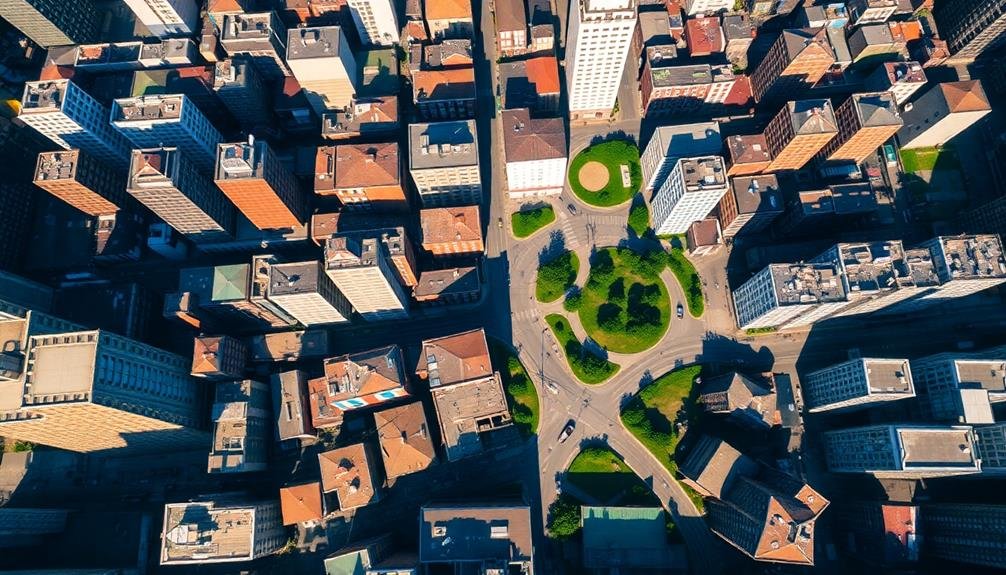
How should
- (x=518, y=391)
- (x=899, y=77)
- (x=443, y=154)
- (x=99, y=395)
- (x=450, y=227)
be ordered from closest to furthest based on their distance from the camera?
(x=99, y=395) → (x=443, y=154) → (x=450, y=227) → (x=518, y=391) → (x=899, y=77)

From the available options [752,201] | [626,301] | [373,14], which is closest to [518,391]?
[626,301]

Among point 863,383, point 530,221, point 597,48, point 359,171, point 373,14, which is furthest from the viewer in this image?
point 530,221

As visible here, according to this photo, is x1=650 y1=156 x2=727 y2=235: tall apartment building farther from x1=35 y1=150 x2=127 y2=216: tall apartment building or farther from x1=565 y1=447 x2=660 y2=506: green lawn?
x1=35 y1=150 x2=127 y2=216: tall apartment building

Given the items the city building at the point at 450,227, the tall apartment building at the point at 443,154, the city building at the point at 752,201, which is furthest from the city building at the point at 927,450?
the tall apartment building at the point at 443,154

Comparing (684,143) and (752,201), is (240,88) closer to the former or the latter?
(684,143)

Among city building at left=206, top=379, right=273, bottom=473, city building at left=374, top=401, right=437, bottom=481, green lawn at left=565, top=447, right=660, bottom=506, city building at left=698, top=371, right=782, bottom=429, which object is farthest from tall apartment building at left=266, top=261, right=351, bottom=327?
city building at left=698, top=371, right=782, bottom=429

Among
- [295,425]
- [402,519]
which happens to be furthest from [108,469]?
[402,519]
